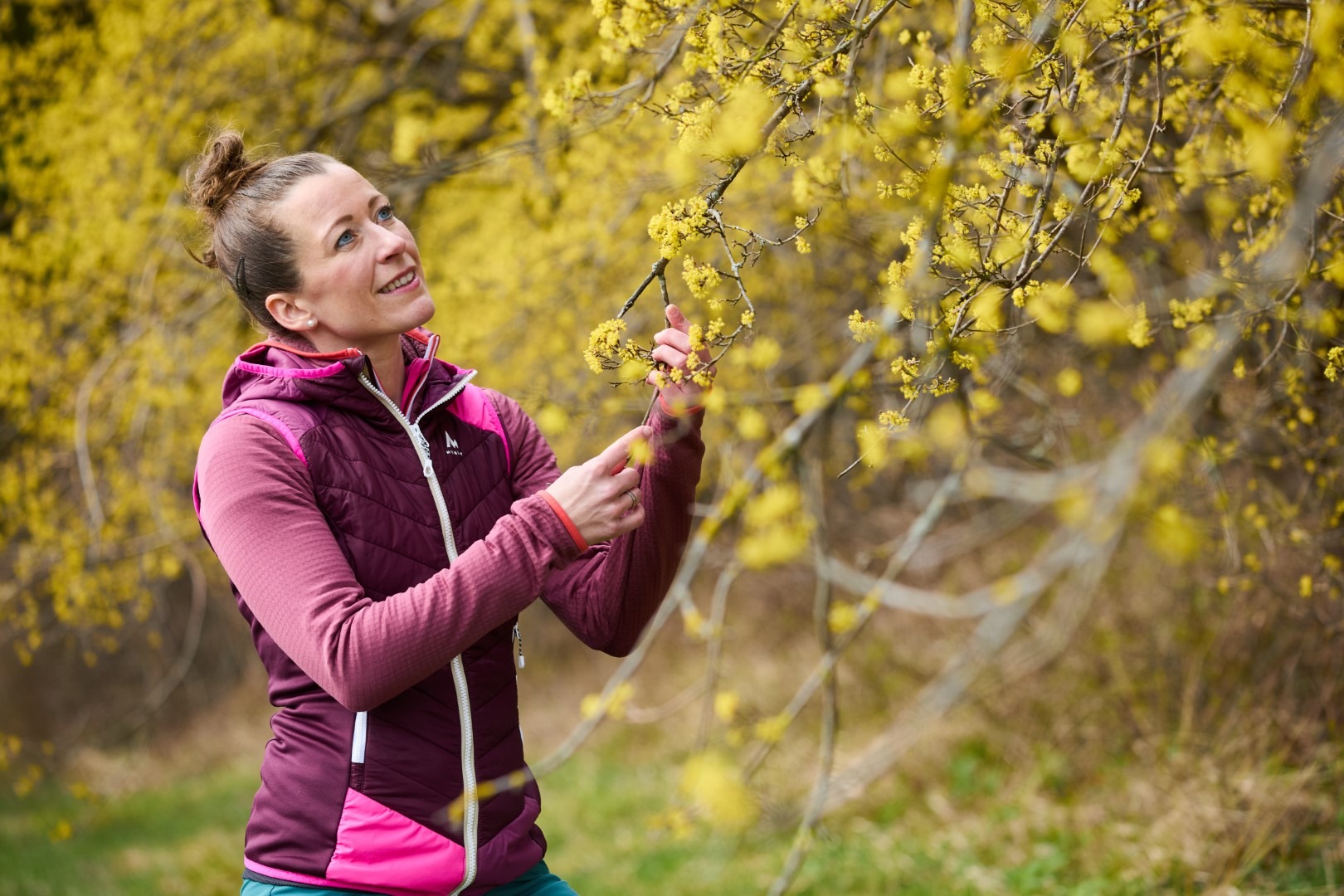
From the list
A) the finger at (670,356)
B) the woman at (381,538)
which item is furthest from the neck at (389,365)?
the finger at (670,356)

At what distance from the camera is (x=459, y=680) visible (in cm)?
192

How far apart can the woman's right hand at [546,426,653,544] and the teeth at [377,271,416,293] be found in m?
0.48

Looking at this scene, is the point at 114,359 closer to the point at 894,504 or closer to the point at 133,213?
the point at 133,213

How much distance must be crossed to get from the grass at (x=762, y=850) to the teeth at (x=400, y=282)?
42.1 inches

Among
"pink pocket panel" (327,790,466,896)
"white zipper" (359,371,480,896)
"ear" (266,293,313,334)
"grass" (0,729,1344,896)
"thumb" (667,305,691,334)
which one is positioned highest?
"ear" (266,293,313,334)

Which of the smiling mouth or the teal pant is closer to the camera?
the teal pant

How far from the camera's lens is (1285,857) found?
11.4 ft

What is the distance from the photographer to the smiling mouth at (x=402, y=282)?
2029 mm

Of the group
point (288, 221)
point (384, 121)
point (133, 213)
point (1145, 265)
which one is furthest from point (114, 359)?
point (1145, 265)

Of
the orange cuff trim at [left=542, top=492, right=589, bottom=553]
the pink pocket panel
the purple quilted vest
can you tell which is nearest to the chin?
the purple quilted vest

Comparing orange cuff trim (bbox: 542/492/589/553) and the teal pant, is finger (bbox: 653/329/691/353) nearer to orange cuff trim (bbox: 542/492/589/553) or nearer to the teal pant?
orange cuff trim (bbox: 542/492/589/553)

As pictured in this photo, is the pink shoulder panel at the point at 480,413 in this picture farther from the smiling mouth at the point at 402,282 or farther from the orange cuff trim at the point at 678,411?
the orange cuff trim at the point at 678,411

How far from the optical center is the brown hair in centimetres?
204

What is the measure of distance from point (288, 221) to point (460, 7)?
17.3 ft
